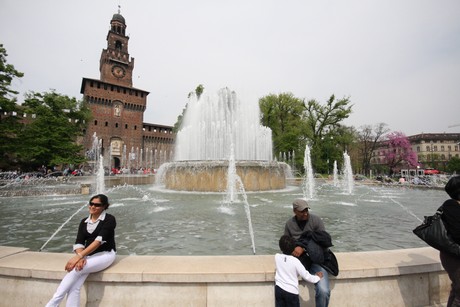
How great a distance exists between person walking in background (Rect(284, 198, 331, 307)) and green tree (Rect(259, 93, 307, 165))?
3520 centimetres

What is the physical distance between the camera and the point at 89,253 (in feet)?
8.18

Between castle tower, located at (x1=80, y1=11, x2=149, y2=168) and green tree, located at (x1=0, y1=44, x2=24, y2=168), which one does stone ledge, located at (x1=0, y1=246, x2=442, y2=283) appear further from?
castle tower, located at (x1=80, y1=11, x2=149, y2=168)

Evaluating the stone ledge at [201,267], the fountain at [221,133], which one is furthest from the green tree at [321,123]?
the stone ledge at [201,267]

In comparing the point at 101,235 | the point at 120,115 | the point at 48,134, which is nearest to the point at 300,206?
the point at 101,235

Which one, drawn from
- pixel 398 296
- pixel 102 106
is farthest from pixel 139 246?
pixel 102 106

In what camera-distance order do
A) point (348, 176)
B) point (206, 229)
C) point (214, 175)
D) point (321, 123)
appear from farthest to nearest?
point (321, 123) < point (348, 176) < point (214, 175) < point (206, 229)

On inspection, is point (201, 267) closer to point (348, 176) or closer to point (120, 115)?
point (348, 176)

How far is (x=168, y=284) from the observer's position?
2412mm

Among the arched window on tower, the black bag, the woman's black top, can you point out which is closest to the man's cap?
the black bag

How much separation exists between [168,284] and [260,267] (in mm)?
925

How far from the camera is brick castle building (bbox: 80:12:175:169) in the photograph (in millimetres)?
49906

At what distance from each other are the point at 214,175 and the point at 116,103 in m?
47.3

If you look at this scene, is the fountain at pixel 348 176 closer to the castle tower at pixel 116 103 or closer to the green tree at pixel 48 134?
the green tree at pixel 48 134

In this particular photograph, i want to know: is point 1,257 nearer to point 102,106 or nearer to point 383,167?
point 102,106
